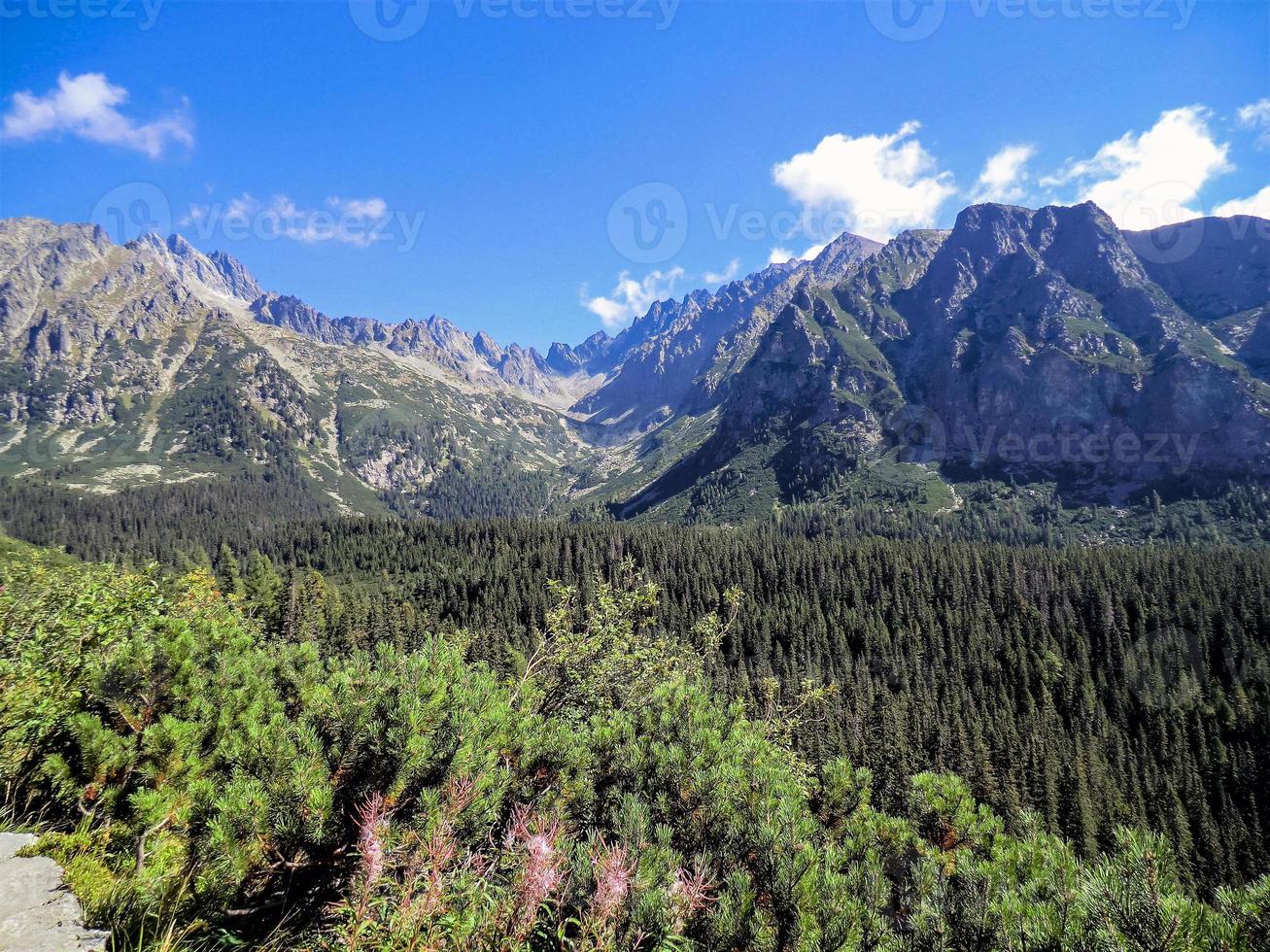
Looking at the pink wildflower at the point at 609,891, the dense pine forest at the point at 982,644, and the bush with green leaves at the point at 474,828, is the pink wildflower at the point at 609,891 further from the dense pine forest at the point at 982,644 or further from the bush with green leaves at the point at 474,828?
the dense pine forest at the point at 982,644

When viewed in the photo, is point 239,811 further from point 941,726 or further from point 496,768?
point 941,726

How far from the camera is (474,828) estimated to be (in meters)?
6.61

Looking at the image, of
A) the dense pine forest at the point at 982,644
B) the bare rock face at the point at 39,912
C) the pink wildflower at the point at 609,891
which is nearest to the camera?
the pink wildflower at the point at 609,891

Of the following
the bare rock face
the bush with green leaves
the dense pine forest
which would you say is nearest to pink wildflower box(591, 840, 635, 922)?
the bush with green leaves

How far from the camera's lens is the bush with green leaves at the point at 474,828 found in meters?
4.80

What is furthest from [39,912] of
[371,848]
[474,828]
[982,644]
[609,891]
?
[982,644]

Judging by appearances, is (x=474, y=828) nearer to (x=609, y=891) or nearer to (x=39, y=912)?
(x=609, y=891)

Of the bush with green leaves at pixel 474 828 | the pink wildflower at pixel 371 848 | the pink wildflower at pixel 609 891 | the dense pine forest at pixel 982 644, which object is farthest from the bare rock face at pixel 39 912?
the dense pine forest at pixel 982 644

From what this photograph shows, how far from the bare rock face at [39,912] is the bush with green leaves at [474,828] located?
5.6 inches

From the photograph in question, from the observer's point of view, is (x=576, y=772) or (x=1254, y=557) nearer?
(x=576, y=772)

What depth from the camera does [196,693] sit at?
8719 millimetres

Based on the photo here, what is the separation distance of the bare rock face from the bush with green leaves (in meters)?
0.14

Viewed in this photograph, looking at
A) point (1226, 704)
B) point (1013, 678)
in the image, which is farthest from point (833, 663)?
point (1226, 704)

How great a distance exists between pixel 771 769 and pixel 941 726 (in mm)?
113381
